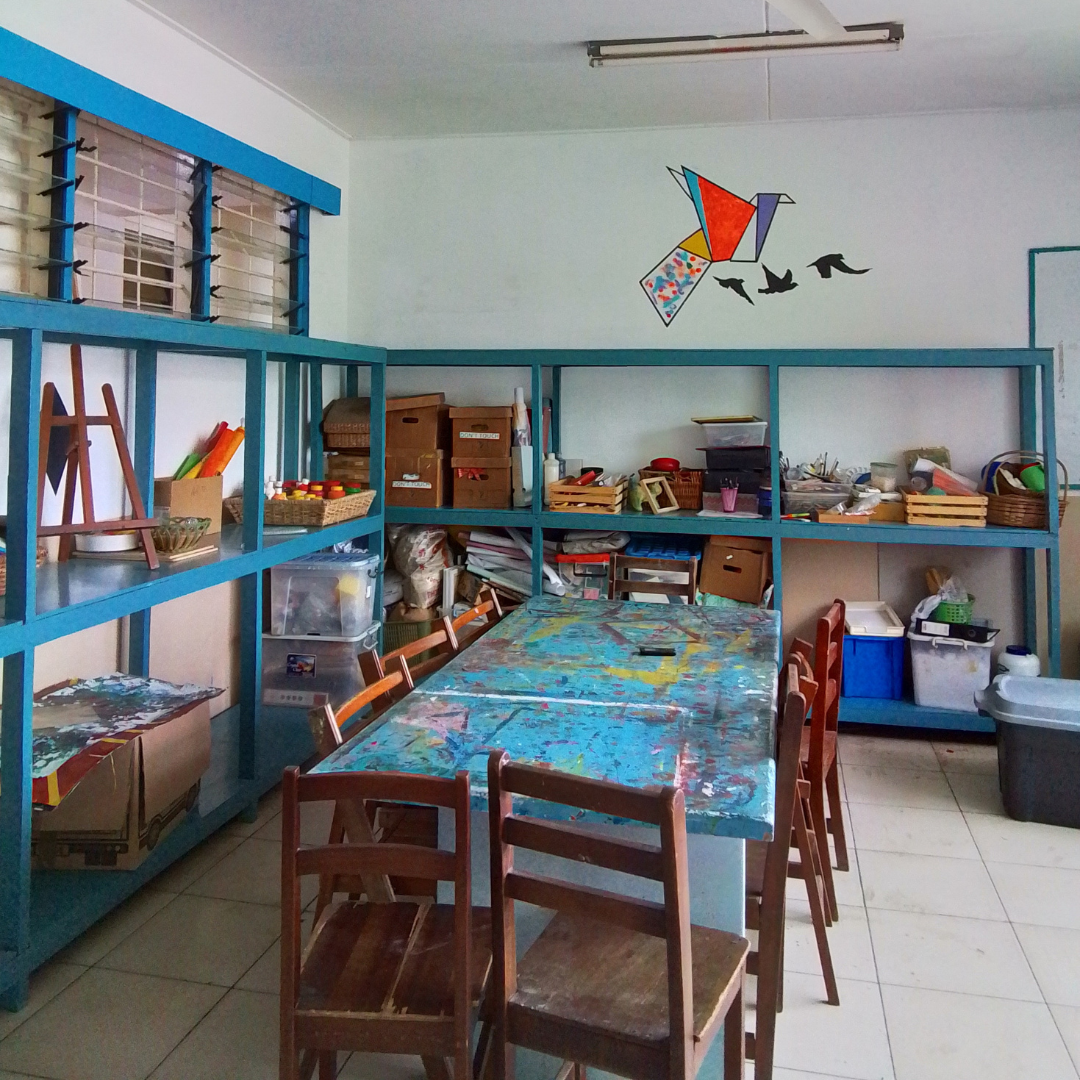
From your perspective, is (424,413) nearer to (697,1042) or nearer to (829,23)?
(829,23)

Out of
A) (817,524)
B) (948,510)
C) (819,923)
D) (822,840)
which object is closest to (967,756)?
(948,510)

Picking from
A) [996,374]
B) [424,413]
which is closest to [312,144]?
[424,413]

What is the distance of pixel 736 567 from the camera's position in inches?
185

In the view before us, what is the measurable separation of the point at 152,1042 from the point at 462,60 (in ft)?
12.3

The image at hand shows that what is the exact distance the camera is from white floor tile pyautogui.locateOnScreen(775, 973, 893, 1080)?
7.36 feet

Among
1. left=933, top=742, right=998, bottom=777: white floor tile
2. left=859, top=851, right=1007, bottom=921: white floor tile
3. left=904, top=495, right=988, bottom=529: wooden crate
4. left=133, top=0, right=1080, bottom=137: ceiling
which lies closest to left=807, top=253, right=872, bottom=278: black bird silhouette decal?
left=133, top=0, right=1080, bottom=137: ceiling

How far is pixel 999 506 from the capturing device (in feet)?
14.3

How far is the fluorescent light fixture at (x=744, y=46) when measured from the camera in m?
3.57

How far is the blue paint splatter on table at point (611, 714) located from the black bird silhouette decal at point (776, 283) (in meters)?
2.23

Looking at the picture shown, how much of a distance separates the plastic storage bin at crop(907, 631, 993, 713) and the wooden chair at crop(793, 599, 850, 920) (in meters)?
1.57

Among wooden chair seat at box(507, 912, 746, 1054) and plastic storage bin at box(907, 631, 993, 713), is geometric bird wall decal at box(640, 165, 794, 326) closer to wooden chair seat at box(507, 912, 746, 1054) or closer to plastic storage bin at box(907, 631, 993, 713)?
plastic storage bin at box(907, 631, 993, 713)

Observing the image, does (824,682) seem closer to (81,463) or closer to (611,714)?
(611,714)

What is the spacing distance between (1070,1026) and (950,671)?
7.44 feet

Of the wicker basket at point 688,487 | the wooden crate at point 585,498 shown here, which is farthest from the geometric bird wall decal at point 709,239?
the wooden crate at point 585,498
